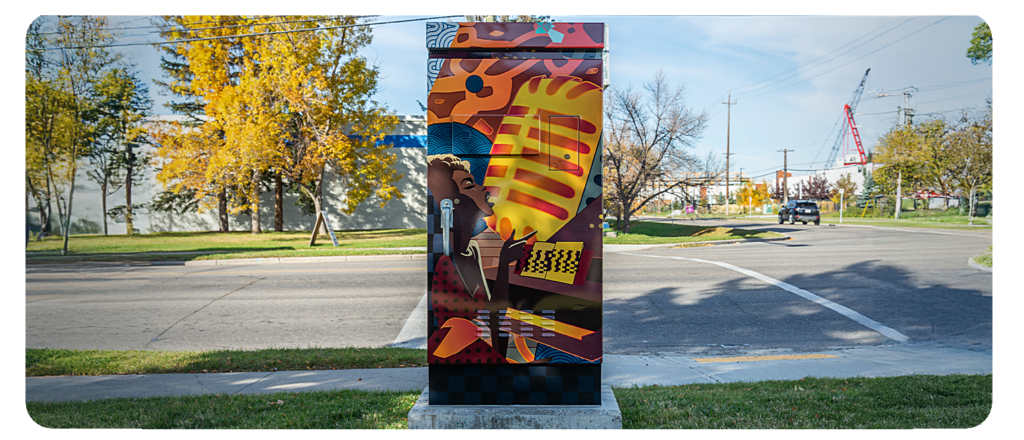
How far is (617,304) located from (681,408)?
464cm

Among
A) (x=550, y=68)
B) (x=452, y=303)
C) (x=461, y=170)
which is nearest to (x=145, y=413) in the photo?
(x=452, y=303)

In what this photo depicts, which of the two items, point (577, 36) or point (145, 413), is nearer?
point (577, 36)

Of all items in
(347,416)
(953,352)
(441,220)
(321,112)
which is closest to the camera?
(441,220)

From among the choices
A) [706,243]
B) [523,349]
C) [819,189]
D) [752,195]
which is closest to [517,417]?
[523,349]

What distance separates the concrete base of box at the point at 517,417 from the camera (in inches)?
120

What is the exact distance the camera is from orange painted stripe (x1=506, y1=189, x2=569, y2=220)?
3.09 m

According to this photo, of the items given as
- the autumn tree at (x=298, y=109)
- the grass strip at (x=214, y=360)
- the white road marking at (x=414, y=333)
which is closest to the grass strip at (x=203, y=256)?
the autumn tree at (x=298, y=109)

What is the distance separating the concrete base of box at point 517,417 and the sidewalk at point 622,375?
148 centimetres

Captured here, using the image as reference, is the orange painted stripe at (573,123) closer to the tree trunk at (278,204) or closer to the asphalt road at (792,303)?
the asphalt road at (792,303)

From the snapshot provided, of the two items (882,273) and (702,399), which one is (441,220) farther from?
(882,273)

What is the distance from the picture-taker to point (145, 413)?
3.92 meters

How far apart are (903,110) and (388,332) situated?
4387 centimetres

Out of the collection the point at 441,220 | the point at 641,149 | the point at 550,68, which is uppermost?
the point at 641,149

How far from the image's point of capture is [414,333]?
7.02 m
